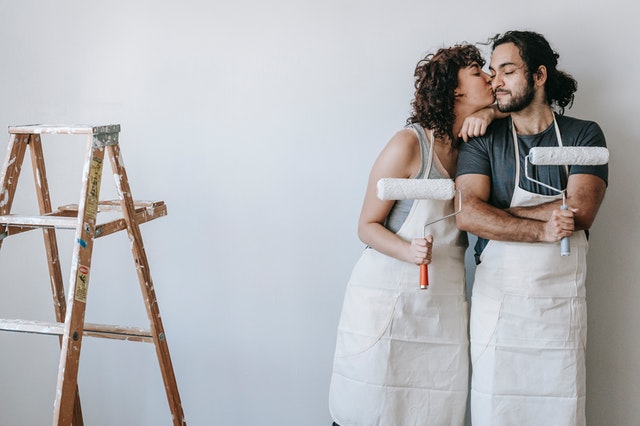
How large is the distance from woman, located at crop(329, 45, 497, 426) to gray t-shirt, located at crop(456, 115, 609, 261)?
0.17 feet

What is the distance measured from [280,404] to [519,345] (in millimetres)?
950

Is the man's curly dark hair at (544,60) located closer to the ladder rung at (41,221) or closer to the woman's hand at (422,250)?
the woman's hand at (422,250)

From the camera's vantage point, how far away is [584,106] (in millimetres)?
2191

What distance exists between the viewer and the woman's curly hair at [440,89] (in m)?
1.97

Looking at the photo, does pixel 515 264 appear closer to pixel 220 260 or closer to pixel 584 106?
pixel 584 106

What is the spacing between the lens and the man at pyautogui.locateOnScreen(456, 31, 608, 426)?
1.86 m

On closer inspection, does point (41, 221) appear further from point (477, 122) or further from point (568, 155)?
point (568, 155)

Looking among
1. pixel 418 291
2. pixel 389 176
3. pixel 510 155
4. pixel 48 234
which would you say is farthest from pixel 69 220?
pixel 510 155

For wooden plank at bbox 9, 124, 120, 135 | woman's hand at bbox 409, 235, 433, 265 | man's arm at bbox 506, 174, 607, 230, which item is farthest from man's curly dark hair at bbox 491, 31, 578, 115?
wooden plank at bbox 9, 124, 120, 135

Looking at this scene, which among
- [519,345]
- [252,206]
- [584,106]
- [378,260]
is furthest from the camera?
[252,206]

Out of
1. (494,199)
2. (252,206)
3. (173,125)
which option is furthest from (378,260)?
(173,125)

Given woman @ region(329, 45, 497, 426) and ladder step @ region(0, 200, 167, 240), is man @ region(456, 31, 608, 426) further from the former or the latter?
ladder step @ region(0, 200, 167, 240)

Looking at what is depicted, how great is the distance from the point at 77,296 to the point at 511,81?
4.19 feet

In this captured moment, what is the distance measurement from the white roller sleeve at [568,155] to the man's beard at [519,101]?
216 mm
